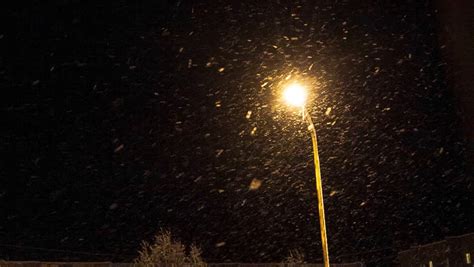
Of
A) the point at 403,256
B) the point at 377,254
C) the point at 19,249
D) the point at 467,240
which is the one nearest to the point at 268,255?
the point at 403,256

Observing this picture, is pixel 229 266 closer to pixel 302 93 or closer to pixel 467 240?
pixel 467 240

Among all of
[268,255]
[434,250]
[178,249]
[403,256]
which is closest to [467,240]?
[434,250]

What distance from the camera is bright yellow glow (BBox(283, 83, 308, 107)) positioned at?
1303 cm

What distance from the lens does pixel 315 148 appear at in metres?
13.7

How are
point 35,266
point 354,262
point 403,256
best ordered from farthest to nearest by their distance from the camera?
1. point 354,262
2. point 403,256
3. point 35,266

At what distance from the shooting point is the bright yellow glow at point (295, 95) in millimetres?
13031

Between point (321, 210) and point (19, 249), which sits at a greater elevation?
point (19, 249)

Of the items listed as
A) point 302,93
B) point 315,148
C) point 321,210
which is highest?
point 302,93

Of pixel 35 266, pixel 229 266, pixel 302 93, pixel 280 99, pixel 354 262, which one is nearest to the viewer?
pixel 302 93

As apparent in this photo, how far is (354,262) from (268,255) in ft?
86.7

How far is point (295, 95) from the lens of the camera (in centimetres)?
1305

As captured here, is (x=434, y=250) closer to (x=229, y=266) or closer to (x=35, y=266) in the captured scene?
(x=229, y=266)

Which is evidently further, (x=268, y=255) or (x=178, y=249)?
(x=268, y=255)

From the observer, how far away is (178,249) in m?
44.1
